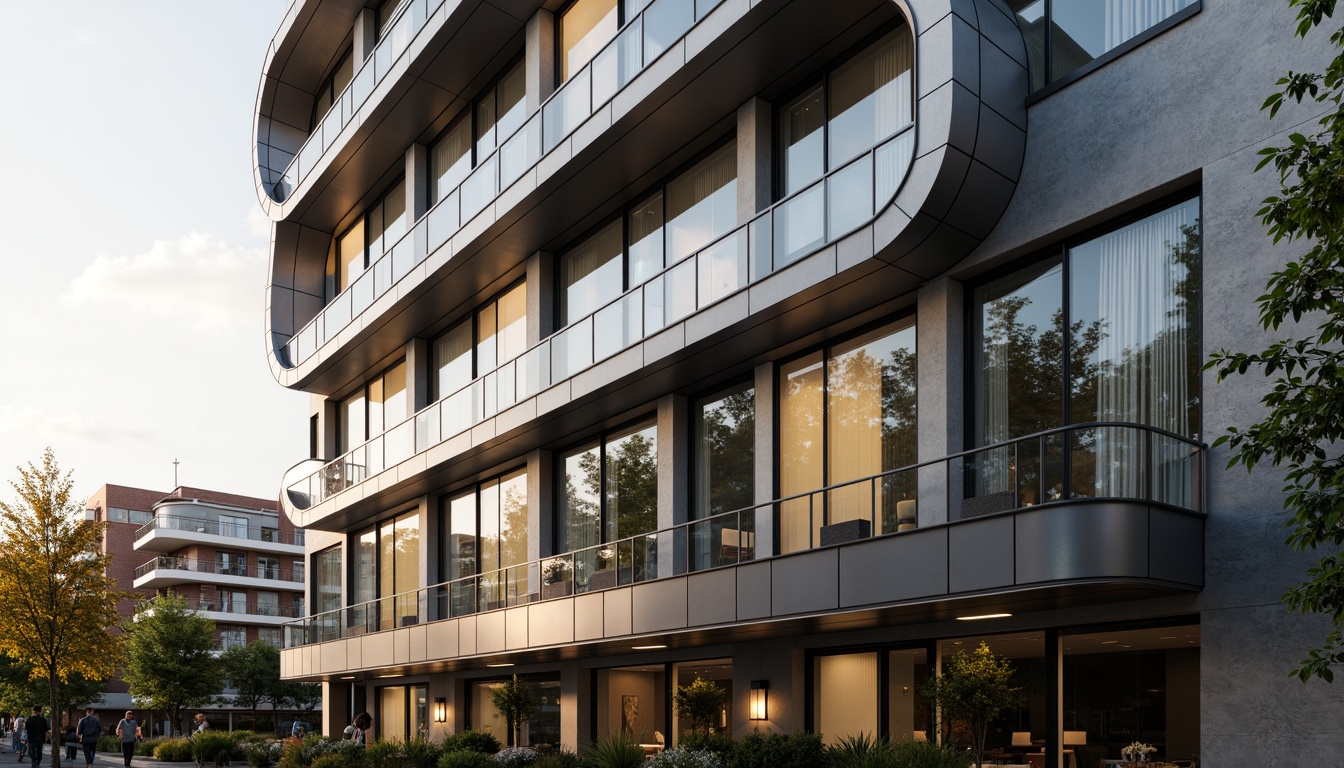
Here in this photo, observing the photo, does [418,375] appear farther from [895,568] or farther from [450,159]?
[895,568]

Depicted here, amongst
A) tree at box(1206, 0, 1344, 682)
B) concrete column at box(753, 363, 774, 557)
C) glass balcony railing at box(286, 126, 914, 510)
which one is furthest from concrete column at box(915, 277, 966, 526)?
tree at box(1206, 0, 1344, 682)

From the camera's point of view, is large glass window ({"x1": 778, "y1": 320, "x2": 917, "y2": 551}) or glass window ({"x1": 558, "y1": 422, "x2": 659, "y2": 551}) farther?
glass window ({"x1": 558, "y1": 422, "x2": 659, "y2": 551})

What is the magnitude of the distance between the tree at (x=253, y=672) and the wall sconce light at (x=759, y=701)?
6329cm

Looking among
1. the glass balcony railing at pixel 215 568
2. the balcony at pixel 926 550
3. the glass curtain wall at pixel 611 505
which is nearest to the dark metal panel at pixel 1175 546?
the balcony at pixel 926 550

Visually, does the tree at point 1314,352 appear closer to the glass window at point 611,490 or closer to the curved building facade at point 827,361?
the curved building facade at point 827,361

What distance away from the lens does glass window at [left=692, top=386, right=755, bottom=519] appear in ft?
69.4

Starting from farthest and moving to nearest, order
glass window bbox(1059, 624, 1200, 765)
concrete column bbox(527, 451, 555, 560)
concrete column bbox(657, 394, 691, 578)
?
concrete column bbox(527, 451, 555, 560) → concrete column bbox(657, 394, 691, 578) → glass window bbox(1059, 624, 1200, 765)

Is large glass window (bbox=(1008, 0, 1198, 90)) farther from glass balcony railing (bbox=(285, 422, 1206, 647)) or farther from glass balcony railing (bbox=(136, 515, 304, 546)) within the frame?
glass balcony railing (bbox=(136, 515, 304, 546))

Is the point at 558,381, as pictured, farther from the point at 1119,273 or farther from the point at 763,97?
the point at 1119,273

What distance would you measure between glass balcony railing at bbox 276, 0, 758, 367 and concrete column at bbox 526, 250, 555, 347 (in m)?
1.85

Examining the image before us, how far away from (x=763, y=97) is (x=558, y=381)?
23.0ft

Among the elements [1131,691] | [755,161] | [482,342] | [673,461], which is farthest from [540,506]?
[1131,691]

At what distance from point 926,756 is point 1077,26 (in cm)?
991

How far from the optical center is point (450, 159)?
1211 inches
